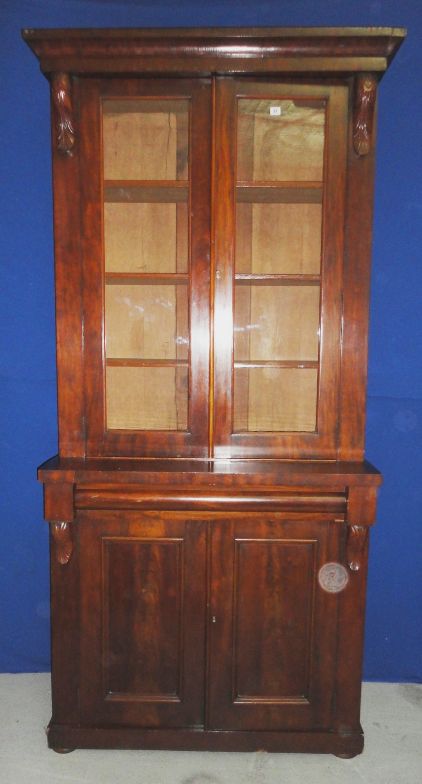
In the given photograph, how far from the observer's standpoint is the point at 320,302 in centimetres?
164

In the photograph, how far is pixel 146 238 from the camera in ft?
5.51

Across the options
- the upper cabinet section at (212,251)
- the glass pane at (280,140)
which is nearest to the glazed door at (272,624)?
the upper cabinet section at (212,251)

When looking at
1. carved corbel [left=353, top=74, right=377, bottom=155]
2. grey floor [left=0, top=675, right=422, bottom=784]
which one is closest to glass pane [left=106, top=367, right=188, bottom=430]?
carved corbel [left=353, top=74, right=377, bottom=155]

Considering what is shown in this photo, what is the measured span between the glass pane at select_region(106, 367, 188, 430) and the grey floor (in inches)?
41.2

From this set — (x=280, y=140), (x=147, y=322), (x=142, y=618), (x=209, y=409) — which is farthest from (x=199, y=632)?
(x=280, y=140)

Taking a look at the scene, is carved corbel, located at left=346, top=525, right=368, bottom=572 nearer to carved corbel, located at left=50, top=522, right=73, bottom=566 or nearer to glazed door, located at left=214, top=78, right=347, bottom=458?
glazed door, located at left=214, top=78, right=347, bottom=458

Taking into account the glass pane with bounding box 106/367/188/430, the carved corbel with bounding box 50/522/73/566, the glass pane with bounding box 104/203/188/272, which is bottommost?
the carved corbel with bounding box 50/522/73/566

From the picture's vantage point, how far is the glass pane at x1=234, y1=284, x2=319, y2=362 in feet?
5.47

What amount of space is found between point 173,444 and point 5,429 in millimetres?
820

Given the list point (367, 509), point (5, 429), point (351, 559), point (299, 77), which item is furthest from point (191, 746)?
point (299, 77)

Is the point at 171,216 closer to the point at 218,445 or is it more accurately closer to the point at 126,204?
the point at 126,204

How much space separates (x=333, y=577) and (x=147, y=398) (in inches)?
31.0

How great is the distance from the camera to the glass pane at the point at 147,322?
1.68m

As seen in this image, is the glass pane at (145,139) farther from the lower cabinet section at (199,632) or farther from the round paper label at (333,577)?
the round paper label at (333,577)
